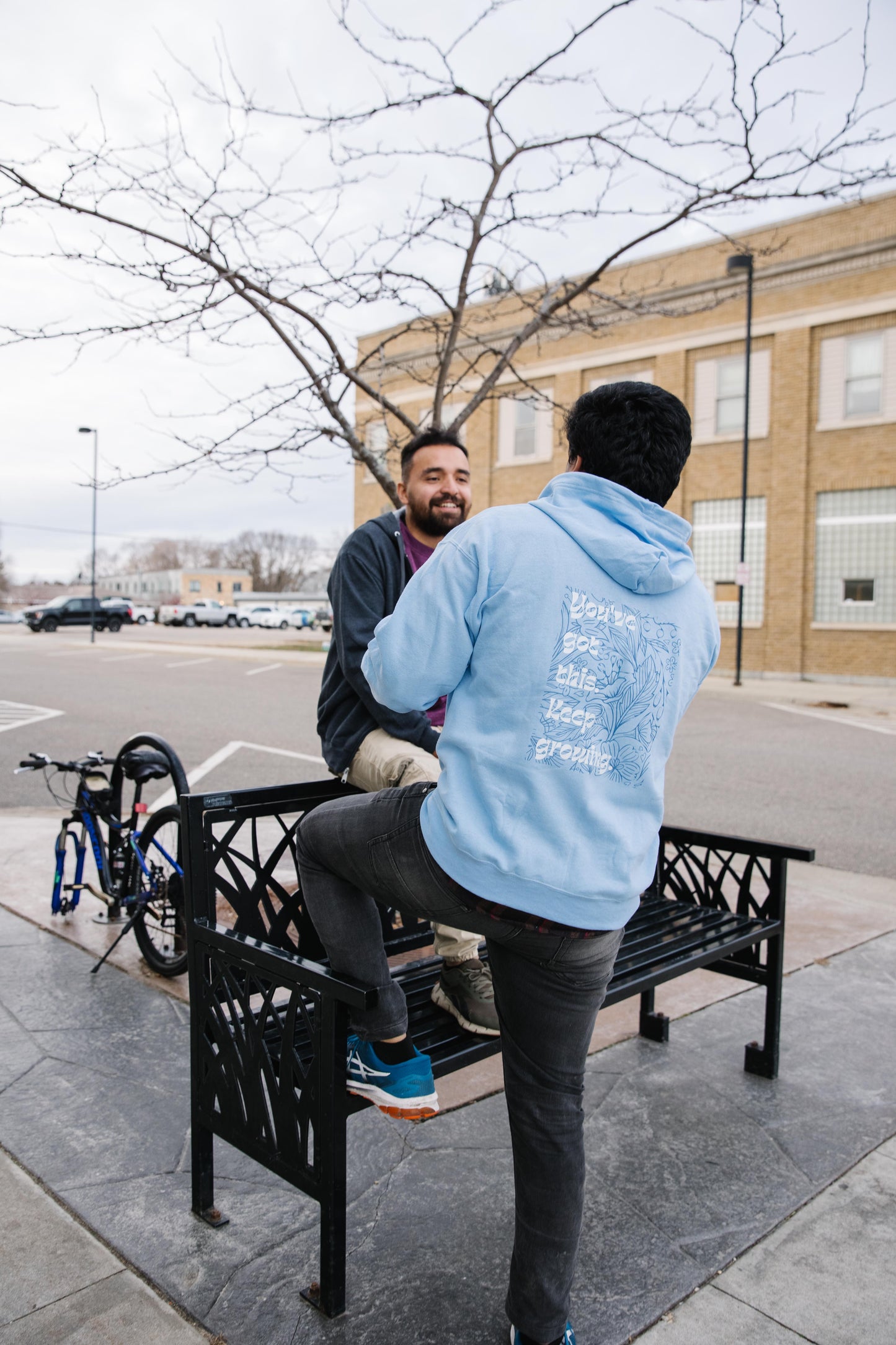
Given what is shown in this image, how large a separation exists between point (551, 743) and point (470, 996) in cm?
109

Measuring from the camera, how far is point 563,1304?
77.1 inches

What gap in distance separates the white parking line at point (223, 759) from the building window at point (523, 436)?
1726 cm

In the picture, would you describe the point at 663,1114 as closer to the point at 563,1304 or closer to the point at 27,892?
the point at 563,1304

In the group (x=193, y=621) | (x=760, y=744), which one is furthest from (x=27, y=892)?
(x=193, y=621)

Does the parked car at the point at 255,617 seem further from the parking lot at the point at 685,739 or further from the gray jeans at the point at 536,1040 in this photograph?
the gray jeans at the point at 536,1040

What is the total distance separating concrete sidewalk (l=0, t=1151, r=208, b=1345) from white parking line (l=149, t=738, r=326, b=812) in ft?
17.7

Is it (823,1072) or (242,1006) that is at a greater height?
(242,1006)

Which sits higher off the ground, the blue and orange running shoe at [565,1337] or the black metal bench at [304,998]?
the black metal bench at [304,998]

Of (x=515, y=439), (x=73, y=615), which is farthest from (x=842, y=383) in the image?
(x=73, y=615)

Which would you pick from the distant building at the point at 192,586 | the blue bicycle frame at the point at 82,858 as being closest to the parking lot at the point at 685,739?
the blue bicycle frame at the point at 82,858

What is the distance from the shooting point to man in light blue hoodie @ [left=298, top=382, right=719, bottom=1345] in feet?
5.99

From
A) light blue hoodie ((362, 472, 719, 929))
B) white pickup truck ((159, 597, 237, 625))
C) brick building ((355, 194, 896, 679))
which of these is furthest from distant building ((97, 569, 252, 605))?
light blue hoodie ((362, 472, 719, 929))

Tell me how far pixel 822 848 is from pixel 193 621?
206 feet

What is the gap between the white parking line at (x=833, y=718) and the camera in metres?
13.7
